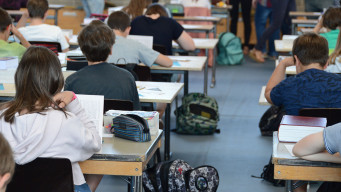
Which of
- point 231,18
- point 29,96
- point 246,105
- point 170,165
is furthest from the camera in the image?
point 231,18

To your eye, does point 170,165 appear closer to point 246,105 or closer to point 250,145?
point 250,145

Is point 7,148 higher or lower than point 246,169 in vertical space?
higher

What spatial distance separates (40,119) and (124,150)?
43 centimetres

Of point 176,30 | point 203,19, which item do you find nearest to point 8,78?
point 176,30

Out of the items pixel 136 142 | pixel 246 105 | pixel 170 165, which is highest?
pixel 136 142

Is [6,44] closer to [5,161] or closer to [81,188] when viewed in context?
[81,188]

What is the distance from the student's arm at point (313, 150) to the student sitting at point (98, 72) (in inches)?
52.2

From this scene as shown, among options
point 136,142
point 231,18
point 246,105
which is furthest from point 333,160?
point 231,18

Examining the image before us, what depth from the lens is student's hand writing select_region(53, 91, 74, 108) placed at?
99.7 inches

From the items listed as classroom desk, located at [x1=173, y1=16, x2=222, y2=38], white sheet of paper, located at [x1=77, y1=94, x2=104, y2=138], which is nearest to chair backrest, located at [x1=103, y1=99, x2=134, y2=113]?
white sheet of paper, located at [x1=77, y1=94, x2=104, y2=138]

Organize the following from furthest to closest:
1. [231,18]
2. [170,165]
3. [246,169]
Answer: [231,18]
[246,169]
[170,165]

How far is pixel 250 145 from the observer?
5.20m

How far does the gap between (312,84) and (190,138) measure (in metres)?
2.17

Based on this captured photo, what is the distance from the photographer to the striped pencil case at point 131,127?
2795 millimetres
